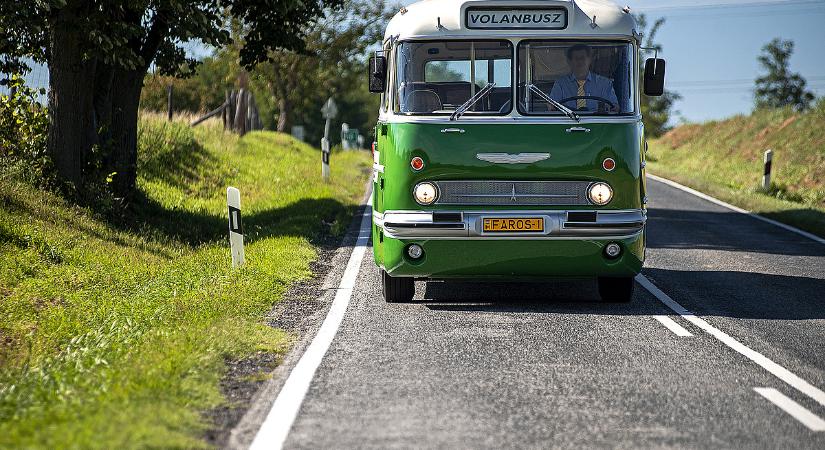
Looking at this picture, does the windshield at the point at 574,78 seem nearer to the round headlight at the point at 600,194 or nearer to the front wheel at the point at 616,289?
the round headlight at the point at 600,194

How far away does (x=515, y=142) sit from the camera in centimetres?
1010

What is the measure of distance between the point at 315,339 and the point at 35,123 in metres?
9.09

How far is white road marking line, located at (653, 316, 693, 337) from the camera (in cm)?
924

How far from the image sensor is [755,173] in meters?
35.2

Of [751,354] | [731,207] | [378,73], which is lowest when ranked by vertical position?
[731,207]

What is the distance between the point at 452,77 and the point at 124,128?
8629 mm

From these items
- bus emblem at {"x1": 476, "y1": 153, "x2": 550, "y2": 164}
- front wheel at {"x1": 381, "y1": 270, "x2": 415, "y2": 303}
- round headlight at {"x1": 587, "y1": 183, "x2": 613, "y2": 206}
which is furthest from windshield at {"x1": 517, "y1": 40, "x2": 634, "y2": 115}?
front wheel at {"x1": 381, "y1": 270, "x2": 415, "y2": 303}

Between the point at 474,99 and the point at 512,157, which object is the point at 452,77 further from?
the point at 512,157

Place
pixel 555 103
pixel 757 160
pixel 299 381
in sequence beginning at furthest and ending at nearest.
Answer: pixel 757 160 → pixel 555 103 → pixel 299 381

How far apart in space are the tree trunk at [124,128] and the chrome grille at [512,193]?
8.53 meters

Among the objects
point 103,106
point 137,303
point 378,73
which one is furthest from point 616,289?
point 103,106

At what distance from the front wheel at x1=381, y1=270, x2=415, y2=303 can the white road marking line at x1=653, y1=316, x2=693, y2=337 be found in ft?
7.50

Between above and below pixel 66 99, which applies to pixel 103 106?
below

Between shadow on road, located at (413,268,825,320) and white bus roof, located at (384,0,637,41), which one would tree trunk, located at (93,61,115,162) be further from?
white bus roof, located at (384,0,637,41)
